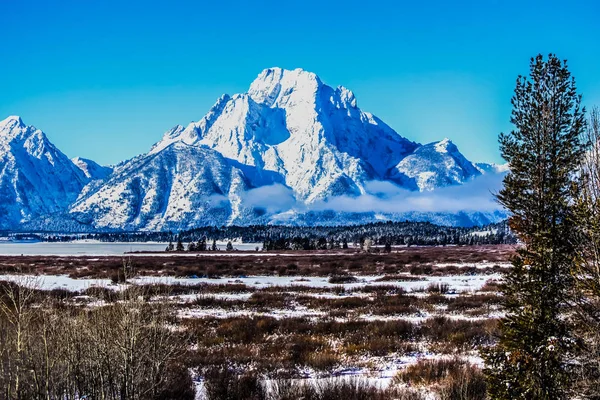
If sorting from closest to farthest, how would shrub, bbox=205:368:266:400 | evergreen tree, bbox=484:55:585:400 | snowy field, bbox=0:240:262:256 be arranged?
1. evergreen tree, bbox=484:55:585:400
2. shrub, bbox=205:368:266:400
3. snowy field, bbox=0:240:262:256

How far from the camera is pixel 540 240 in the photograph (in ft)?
21.4

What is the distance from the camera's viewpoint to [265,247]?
379 ft

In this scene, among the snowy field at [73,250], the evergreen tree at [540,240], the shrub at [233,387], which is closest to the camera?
the evergreen tree at [540,240]

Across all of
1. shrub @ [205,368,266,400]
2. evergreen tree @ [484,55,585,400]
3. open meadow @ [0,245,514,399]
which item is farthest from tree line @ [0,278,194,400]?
evergreen tree @ [484,55,585,400]

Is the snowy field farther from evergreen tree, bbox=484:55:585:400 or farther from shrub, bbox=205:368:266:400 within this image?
evergreen tree, bbox=484:55:585:400

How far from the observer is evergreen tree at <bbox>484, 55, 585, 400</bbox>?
20.5 ft

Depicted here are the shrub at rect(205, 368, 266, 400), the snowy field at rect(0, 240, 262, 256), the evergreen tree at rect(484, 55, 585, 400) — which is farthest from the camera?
the snowy field at rect(0, 240, 262, 256)

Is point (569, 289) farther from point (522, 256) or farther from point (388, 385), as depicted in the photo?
point (388, 385)

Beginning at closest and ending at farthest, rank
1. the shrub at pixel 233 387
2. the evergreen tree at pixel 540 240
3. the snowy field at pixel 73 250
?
1. the evergreen tree at pixel 540 240
2. the shrub at pixel 233 387
3. the snowy field at pixel 73 250

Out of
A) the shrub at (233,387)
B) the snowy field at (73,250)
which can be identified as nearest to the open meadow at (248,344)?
the shrub at (233,387)

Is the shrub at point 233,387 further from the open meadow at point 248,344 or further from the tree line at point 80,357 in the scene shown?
the tree line at point 80,357

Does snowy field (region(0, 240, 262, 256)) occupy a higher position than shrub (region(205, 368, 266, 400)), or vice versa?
shrub (region(205, 368, 266, 400))

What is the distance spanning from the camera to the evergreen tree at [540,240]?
6262mm

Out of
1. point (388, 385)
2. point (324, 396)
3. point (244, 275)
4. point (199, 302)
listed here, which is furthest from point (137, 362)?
Result: point (244, 275)
